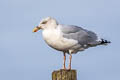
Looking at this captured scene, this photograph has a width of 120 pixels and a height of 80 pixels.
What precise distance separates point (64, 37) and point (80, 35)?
2.94 feet

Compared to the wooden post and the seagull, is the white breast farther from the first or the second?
the wooden post

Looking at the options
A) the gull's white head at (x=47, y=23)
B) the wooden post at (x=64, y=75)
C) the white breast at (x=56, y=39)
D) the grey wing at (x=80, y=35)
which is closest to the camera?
the wooden post at (x=64, y=75)

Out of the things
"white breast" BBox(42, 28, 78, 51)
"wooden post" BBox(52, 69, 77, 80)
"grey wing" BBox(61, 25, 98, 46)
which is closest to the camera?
"wooden post" BBox(52, 69, 77, 80)

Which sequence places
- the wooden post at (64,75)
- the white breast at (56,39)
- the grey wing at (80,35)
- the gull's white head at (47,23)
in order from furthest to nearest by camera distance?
the grey wing at (80,35) → the gull's white head at (47,23) → the white breast at (56,39) → the wooden post at (64,75)

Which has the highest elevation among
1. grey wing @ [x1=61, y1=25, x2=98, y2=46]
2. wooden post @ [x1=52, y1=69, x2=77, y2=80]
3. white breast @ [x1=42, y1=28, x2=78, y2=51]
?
grey wing @ [x1=61, y1=25, x2=98, y2=46]

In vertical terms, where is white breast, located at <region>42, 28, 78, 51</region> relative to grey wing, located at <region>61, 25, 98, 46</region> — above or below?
below

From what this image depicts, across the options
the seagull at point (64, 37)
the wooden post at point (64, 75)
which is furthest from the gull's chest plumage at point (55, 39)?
the wooden post at point (64, 75)

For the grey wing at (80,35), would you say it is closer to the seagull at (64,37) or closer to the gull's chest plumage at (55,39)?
the seagull at (64,37)

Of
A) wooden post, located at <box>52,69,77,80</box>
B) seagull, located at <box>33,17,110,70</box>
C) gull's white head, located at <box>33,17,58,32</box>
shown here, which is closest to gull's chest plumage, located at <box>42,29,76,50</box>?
seagull, located at <box>33,17,110,70</box>

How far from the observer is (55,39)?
10047 millimetres

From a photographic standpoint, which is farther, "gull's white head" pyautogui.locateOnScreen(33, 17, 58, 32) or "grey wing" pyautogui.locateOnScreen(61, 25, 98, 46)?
"grey wing" pyautogui.locateOnScreen(61, 25, 98, 46)

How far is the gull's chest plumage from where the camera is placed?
996 cm

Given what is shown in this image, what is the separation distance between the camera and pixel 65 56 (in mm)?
10523

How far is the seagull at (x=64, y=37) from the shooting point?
1002 cm
